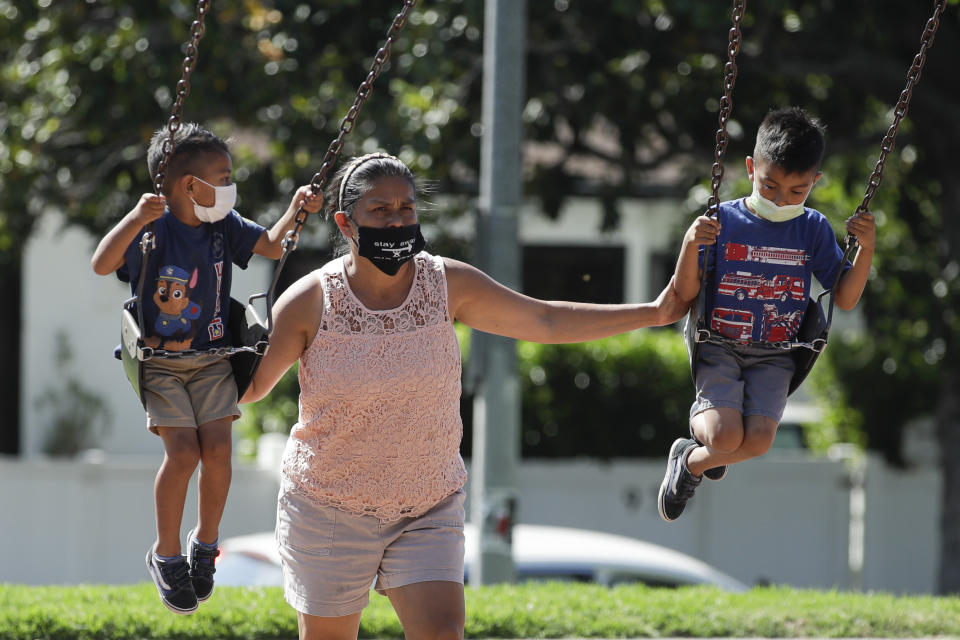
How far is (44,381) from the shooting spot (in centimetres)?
1670

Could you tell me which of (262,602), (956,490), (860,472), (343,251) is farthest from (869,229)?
(860,472)

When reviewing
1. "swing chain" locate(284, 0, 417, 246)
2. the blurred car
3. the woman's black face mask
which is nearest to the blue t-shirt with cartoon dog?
"swing chain" locate(284, 0, 417, 246)

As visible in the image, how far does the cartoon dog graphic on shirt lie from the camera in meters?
4.39

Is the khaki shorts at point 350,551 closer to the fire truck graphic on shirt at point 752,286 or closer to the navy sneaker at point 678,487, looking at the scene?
the navy sneaker at point 678,487

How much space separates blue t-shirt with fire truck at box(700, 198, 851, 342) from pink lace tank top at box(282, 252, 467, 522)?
1008 mm

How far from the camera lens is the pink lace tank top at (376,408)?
4008mm

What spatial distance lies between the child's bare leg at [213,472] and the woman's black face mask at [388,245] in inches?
33.7

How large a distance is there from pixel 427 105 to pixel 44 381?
28.6ft

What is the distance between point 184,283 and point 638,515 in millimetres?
9455

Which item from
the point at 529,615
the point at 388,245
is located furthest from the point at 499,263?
the point at 388,245

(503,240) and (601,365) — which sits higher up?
(503,240)

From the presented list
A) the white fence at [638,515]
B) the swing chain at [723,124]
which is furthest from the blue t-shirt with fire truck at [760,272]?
the white fence at [638,515]

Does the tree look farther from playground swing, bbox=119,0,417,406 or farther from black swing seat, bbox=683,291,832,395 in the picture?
playground swing, bbox=119,0,417,406

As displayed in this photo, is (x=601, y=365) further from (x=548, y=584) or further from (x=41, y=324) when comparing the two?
(x=41, y=324)
